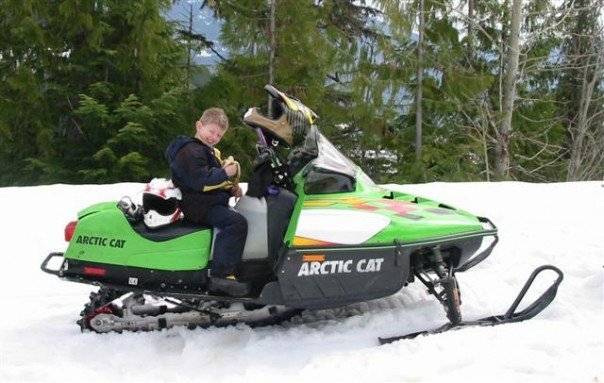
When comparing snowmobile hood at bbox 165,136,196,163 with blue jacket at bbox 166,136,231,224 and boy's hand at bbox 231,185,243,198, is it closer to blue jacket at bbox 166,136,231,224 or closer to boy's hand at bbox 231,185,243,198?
blue jacket at bbox 166,136,231,224

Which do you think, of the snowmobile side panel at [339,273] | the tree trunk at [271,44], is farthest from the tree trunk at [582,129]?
the snowmobile side panel at [339,273]

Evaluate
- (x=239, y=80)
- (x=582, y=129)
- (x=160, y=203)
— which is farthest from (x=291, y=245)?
(x=582, y=129)

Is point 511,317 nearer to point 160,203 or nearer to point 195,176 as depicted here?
point 195,176

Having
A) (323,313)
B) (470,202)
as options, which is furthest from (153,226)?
(470,202)

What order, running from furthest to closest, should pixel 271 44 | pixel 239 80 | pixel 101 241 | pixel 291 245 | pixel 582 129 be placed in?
pixel 582 129
pixel 239 80
pixel 271 44
pixel 101 241
pixel 291 245

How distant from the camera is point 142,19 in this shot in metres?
13.5

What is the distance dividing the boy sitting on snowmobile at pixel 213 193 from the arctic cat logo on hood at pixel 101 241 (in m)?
0.44

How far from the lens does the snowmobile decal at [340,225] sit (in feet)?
→ 12.0

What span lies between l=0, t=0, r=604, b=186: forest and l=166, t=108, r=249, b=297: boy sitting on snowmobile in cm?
867

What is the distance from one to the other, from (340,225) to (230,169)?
2.38 feet

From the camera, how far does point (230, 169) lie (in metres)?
3.74

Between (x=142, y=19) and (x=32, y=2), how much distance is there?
2.23m

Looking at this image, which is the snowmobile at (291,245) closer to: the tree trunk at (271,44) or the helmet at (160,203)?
the helmet at (160,203)

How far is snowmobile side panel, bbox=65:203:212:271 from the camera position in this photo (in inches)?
150
